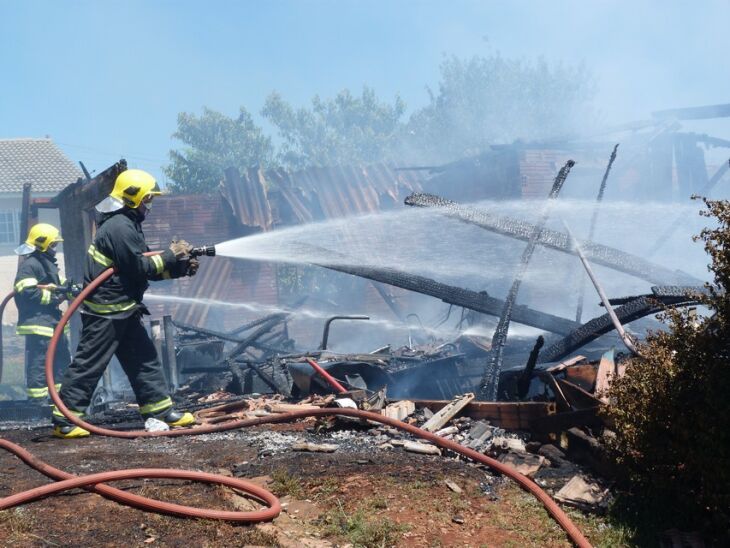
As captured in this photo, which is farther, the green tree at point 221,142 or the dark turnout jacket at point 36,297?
the green tree at point 221,142

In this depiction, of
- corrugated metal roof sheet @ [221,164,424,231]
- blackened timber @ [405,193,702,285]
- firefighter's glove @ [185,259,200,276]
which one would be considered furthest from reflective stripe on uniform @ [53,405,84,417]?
corrugated metal roof sheet @ [221,164,424,231]

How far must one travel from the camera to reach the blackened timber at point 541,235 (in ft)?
25.7

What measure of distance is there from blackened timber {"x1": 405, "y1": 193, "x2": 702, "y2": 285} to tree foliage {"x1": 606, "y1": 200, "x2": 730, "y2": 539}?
372 centimetres

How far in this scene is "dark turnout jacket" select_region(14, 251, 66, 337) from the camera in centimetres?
898

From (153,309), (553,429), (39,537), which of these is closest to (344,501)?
(39,537)

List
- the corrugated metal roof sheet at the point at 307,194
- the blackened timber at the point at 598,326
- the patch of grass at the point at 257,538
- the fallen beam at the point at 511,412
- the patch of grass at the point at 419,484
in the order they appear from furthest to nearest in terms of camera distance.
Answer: the corrugated metal roof sheet at the point at 307,194 < the blackened timber at the point at 598,326 < the fallen beam at the point at 511,412 < the patch of grass at the point at 419,484 < the patch of grass at the point at 257,538

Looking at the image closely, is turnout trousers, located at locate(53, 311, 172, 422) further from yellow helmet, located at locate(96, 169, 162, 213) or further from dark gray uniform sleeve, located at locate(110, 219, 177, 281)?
yellow helmet, located at locate(96, 169, 162, 213)

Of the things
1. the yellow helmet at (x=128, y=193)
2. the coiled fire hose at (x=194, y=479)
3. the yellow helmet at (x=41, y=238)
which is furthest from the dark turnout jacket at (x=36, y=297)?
Result: the coiled fire hose at (x=194, y=479)

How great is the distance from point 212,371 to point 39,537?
6388 mm

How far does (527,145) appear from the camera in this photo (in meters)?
16.4

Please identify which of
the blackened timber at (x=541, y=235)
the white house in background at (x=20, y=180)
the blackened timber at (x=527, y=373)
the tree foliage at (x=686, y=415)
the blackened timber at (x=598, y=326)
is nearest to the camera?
the tree foliage at (x=686, y=415)

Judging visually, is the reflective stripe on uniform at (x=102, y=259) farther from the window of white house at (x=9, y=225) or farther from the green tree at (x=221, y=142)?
the green tree at (x=221, y=142)

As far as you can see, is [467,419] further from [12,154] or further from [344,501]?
[12,154]

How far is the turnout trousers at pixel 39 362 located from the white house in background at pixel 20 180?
51.4 ft
